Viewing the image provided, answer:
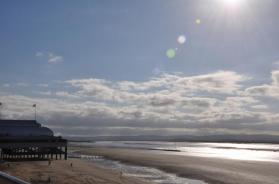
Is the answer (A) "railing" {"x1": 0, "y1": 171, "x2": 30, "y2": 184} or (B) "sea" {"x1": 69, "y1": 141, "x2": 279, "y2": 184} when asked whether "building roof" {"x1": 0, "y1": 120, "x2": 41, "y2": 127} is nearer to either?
(B) "sea" {"x1": 69, "y1": 141, "x2": 279, "y2": 184}

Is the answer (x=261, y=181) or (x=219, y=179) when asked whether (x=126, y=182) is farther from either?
(x=261, y=181)

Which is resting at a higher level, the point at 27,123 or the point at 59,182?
the point at 27,123

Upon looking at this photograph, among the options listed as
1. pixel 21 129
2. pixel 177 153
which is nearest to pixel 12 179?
pixel 21 129

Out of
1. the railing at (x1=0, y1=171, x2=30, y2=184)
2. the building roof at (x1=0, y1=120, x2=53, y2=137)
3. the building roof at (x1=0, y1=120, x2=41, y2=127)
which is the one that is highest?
the building roof at (x1=0, y1=120, x2=41, y2=127)

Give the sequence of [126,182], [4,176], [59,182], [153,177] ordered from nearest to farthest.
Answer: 1. [4,176]
2. [59,182]
3. [126,182]
4. [153,177]

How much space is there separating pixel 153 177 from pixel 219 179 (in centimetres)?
583

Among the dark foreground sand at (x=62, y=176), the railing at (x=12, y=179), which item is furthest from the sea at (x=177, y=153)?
the railing at (x=12, y=179)

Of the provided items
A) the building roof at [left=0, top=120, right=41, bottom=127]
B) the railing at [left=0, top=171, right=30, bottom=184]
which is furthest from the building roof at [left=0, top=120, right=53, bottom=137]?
the railing at [left=0, top=171, right=30, bottom=184]

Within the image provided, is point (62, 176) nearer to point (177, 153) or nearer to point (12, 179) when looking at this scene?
point (12, 179)

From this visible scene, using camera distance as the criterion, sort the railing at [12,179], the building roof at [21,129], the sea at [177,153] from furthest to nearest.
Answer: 1. the building roof at [21,129]
2. the sea at [177,153]
3. the railing at [12,179]

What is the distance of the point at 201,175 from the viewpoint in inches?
1531

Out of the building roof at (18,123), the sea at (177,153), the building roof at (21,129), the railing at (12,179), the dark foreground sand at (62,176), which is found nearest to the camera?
the railing at (12,179)

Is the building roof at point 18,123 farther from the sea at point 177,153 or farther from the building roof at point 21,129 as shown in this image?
the sea at point 177,153

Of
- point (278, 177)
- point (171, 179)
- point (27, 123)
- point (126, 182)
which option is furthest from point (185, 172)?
point (27, 123)
